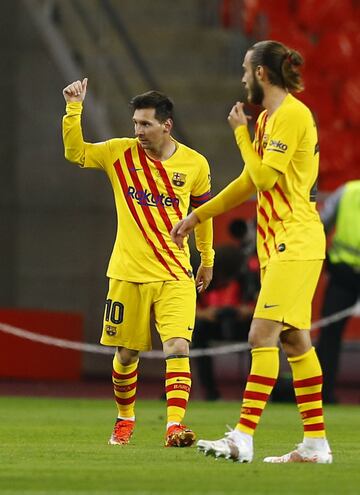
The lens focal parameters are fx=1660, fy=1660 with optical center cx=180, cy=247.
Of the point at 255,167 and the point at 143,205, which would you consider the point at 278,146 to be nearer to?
the point at 255,167

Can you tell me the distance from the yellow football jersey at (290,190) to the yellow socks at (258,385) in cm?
50

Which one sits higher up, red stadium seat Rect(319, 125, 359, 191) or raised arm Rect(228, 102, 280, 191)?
red stadium seat Rect(319, 125, 359, 191)

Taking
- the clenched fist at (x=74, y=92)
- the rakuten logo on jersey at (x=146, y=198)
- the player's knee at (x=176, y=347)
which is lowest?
the player's knee at (x=176, y=347)

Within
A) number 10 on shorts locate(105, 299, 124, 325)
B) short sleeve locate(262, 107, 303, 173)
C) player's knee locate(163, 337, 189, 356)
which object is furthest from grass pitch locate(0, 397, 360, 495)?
short sleeve locate(262, 107, 303, 173)

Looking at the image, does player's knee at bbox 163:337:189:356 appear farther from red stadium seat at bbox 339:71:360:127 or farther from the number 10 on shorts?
red stadium seat at bbox 339:71:360:127

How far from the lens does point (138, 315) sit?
33.4ft

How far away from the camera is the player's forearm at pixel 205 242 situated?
34.5 feet

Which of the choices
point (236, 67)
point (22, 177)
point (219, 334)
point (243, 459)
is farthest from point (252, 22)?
point (243, 459)

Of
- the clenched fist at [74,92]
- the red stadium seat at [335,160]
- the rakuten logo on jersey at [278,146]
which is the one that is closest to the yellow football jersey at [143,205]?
the clenched fist at [74,92]

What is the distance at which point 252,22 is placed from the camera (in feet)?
77.4

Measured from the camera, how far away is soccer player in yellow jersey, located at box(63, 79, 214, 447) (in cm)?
1019

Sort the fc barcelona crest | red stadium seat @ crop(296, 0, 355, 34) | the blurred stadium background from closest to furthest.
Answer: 1. the fc barcelona crest
2. the blurred stadium background
3. red stadium seat @ crop(296, 0, 355, 34)

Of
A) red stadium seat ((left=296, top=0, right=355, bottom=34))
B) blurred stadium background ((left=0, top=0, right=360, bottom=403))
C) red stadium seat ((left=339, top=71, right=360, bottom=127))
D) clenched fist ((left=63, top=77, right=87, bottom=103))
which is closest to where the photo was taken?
clenched fist ((left=63, top=77, right=87, bottom=103))

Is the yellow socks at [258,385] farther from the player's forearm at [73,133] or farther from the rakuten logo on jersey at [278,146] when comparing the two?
the player's forearm at [73,133]
